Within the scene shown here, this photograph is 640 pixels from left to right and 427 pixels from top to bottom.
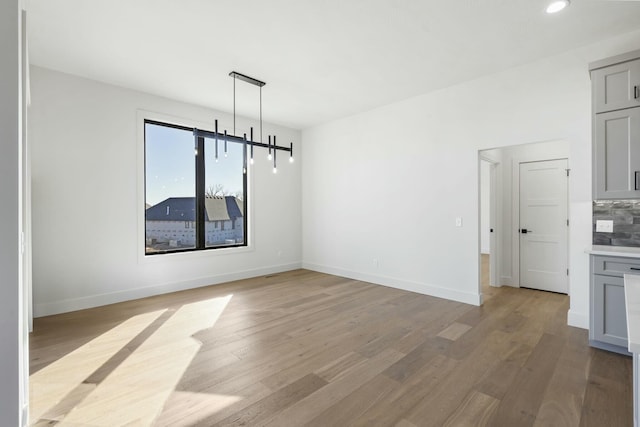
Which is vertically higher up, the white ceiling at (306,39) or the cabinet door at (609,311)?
the white ceiling at (306,39)

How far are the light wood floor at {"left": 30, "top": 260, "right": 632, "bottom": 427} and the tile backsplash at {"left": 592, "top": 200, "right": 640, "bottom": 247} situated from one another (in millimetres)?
1021

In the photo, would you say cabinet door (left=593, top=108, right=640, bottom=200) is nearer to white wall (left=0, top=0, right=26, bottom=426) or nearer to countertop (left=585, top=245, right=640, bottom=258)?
countertop (left=585, top=245, right=640, bottom=258)

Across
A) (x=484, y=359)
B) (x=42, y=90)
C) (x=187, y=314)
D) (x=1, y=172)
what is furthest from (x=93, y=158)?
(x=484, y=359)

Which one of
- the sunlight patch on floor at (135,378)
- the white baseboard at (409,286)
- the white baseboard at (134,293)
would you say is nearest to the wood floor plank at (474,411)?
the sunlight patch on floor at (135,378)

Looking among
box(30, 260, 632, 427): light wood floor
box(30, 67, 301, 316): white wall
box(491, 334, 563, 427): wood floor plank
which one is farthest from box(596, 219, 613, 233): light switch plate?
box(30, 67, 301, 316): white wall

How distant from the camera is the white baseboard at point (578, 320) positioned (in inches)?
130

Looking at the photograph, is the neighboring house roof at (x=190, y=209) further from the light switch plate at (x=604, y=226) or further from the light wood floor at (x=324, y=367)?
the light switch plate at (x=604, y=226)

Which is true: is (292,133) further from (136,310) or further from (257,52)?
(136,310)

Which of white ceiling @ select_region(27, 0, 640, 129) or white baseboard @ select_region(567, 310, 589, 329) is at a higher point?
white ceiling @ select_region(27, 0, 640, 129)

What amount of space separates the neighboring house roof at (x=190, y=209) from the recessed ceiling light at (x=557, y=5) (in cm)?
512

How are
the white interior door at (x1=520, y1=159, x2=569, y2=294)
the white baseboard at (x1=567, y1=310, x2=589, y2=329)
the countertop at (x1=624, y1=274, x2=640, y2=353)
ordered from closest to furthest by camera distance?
the countertop at (x1=624, y1=274, x2=640, y2=353) < the white baseboard at (x1=567, y1=310, x2=589, y2=329) < the white interior door at (x1=520, y1=159, x2=569, y2=294)

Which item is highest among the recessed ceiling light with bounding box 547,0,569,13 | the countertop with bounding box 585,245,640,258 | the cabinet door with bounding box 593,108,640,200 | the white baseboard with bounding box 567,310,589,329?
the recessed ceiling light with bounding box 547,0,569,13

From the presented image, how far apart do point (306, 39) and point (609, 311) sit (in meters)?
3.90

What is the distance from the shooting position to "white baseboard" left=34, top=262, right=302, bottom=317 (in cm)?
382
